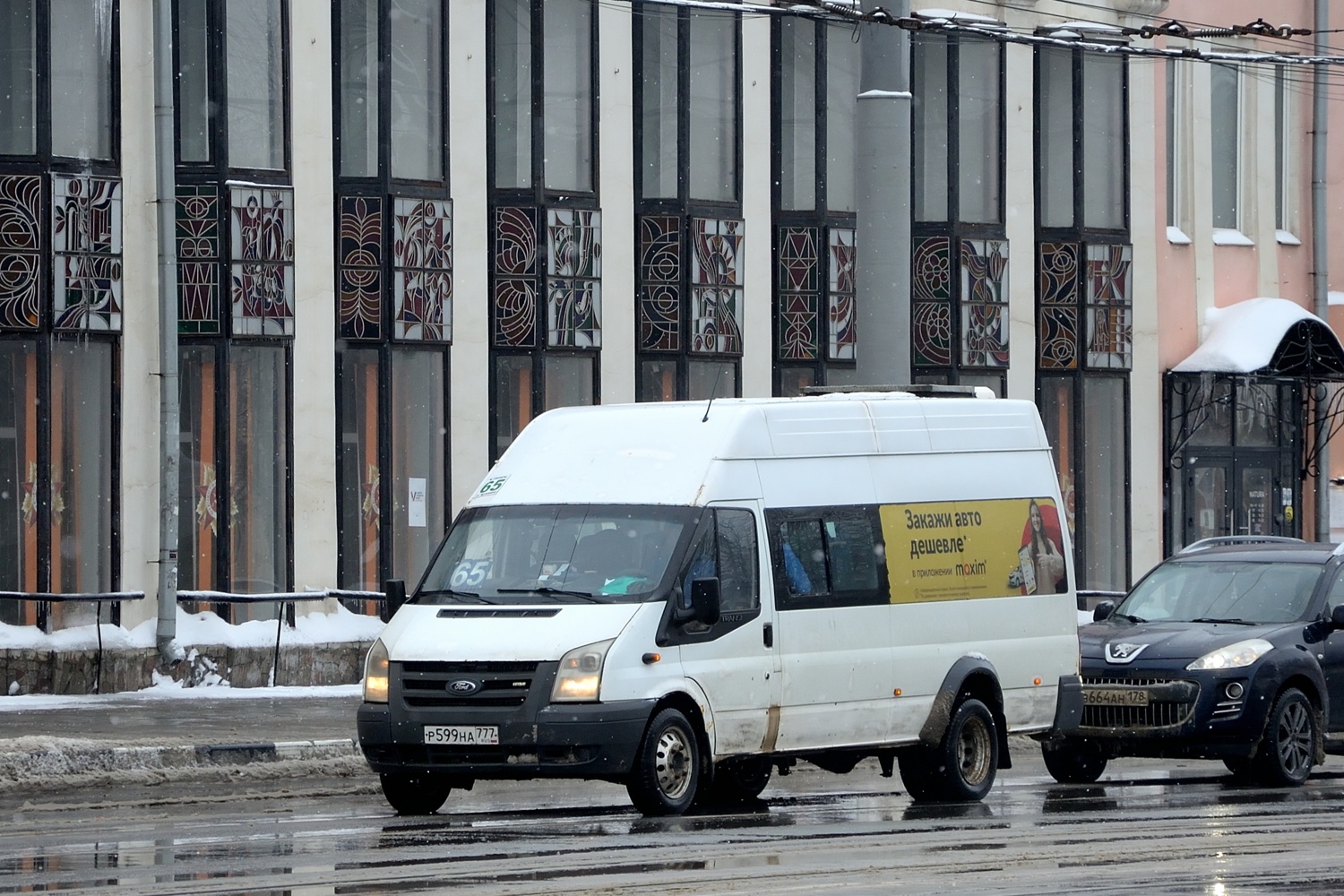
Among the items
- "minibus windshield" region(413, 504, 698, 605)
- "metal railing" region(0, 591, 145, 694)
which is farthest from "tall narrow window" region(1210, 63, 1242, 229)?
"minibus windshield" region(413, 504, 698, 605)

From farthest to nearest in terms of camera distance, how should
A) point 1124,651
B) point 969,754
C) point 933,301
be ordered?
point 933,301 < point 1124,651 < point 969,754

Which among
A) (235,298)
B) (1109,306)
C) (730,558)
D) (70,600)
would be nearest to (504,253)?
(235,298)

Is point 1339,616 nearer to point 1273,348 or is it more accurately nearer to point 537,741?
point 537,741

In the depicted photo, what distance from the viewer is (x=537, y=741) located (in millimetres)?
12555

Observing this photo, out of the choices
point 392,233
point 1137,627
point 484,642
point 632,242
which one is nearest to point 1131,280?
point 632,242

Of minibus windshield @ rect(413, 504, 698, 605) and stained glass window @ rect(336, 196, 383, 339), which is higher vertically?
stained glass window @ rect(336, 196, 383, 339)

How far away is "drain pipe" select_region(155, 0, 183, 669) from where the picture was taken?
2250 cm

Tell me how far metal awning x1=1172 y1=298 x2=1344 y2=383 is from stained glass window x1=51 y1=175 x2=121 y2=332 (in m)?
15.1

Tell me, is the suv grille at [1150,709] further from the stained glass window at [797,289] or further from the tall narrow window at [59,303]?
the stained glass window at [797,289]

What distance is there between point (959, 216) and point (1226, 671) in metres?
14.7

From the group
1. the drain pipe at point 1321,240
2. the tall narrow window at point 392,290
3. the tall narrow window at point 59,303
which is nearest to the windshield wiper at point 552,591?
the tall narrow window at point 59,303

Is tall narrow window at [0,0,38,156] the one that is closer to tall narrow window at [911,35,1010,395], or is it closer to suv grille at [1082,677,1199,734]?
tall narrow window at [911,35,1010,395]

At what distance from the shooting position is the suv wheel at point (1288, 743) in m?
16.0

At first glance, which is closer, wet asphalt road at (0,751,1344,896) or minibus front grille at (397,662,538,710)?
wet asphalt road at (0,751,1344,896)
